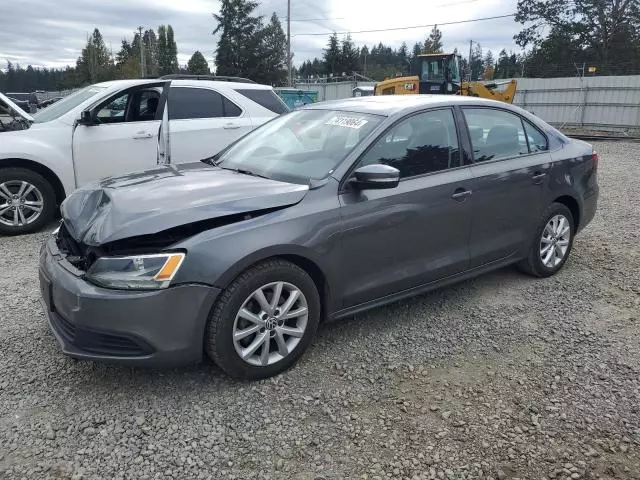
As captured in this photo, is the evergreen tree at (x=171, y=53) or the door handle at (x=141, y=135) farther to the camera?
the evergreen tree at (x=171, y=53)

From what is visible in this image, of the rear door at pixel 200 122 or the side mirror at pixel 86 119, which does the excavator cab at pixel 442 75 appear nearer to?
the rear door at pixel 200 122

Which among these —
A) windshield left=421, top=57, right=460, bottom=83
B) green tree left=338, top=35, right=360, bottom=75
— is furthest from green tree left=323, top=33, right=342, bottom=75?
windshield left=421, top=57, right=460, bottom=83

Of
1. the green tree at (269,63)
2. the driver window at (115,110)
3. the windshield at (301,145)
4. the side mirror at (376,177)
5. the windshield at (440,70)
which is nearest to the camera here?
the side mirror at (376,177)

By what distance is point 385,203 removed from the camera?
347cm

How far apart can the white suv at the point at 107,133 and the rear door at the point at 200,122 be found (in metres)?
0.01

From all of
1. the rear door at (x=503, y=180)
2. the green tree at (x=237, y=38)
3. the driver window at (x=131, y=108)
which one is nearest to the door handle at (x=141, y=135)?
the driver window at (x=131, y=108)

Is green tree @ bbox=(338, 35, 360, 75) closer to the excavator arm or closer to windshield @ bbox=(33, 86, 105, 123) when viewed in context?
the excavator arm

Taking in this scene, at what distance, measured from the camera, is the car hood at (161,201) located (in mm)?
2869

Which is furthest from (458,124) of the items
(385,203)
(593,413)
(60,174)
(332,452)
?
(60,174)

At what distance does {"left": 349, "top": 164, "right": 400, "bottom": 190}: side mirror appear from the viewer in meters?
3.23

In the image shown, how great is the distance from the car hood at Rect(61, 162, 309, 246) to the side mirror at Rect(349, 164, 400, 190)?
35cm

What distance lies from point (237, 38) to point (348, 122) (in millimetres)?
62673

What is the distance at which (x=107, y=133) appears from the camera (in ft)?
20.7

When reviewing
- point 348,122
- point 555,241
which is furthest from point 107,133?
point 555,241
